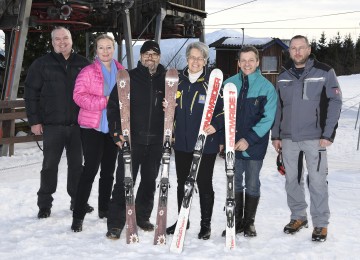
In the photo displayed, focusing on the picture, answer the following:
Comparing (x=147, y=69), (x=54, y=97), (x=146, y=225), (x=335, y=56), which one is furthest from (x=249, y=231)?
(x=335, y=56)

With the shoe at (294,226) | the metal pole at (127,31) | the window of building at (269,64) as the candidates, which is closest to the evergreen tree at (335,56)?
the window of building at (269,64)

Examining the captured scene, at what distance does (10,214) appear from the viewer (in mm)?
5414

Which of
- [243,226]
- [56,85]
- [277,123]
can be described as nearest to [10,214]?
[56,85]

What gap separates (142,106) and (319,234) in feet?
7.11

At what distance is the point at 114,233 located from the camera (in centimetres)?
460

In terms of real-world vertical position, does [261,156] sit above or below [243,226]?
above

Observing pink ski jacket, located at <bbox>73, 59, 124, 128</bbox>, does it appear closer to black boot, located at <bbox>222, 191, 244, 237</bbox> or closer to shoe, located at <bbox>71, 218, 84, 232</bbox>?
shoe, located at <bbox>71, 218, 84, 232</bbox>

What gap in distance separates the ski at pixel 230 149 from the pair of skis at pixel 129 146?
503mm

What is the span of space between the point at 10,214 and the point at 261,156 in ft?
9.76

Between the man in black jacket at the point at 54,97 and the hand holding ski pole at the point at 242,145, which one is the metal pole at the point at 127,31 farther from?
the hand holding ski pole at the point at 242,145

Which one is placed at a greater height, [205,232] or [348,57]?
[348,57]

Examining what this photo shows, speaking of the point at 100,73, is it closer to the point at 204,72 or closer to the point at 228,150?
the point at 204,72

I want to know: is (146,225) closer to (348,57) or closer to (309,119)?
(309,119)

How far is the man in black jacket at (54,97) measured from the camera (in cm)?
502
